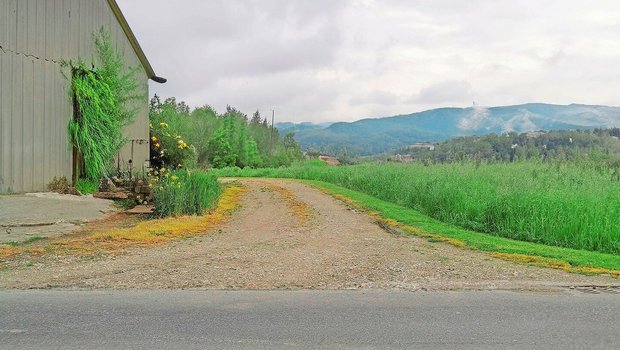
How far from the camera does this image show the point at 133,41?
22.9 metres

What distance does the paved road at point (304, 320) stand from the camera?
5.13 meters

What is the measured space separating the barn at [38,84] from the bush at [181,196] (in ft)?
10.6

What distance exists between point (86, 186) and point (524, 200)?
12830mm

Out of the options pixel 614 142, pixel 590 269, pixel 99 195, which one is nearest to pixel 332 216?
pixel 99 195

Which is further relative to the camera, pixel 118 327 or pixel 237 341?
pixel 118 327

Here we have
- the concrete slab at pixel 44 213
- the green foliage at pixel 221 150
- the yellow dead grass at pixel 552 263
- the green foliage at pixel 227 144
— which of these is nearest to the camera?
the yellow dead grass at pixel 552 263

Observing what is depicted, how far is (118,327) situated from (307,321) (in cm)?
183

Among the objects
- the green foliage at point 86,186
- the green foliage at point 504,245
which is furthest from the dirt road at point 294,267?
the green foliage at point 86,186

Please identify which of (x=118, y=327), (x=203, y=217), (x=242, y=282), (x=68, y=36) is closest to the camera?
(x=118, y=327)

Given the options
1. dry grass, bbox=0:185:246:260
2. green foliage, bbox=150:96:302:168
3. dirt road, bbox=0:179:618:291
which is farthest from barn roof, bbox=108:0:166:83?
green foliage, bbox=150:96:302:168

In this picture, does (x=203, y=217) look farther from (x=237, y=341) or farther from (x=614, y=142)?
(x=614, y=142)

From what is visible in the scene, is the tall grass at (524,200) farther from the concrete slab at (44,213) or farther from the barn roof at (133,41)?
the barn roof at (133,41)

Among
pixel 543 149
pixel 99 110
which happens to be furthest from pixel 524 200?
pixel 543 149

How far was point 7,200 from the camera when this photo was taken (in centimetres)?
1396
